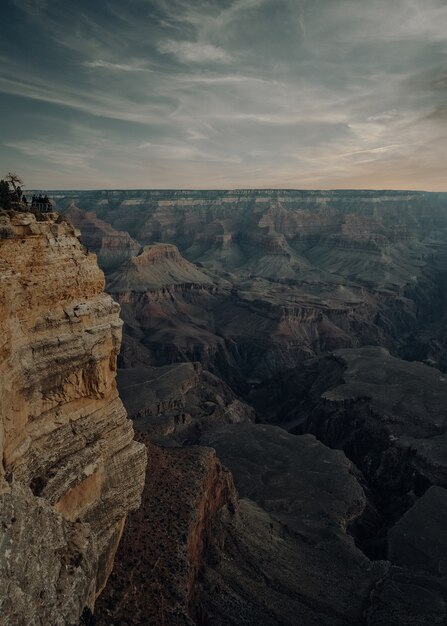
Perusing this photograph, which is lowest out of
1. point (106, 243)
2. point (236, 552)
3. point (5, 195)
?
point (236, 552)

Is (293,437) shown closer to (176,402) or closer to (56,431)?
(176,402)

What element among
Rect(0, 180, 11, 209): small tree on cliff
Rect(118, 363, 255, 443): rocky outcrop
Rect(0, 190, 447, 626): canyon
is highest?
Rect(0, 180, 11, 209): small tree on cliff

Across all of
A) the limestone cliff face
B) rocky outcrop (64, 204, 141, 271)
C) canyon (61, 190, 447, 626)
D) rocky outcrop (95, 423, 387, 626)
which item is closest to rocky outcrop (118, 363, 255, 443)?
canyon (61, 190, 447, 626)

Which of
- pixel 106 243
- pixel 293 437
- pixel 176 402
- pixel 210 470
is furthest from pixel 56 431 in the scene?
pixel 106 243

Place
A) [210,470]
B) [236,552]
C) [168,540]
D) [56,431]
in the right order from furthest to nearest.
A: [210,470] → [236,552] → [168,540] → [56,431]

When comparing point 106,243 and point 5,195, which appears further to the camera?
point 106,243

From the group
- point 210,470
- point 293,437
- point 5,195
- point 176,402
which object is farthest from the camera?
point 176,402

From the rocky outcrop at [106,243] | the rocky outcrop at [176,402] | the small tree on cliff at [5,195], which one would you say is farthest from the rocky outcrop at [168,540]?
the rocky outcrop at [106,243]

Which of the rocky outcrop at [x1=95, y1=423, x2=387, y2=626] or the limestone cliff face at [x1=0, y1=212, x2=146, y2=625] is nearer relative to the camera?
the limestone cliff face at [x1=0, y1=212, x2=146, y2=625]

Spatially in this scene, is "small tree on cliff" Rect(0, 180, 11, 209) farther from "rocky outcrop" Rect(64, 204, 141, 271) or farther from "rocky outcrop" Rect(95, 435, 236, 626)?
"rocky outcrop" Rect(64, 204, 141, 271)

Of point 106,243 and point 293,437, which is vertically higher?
point 106,243
